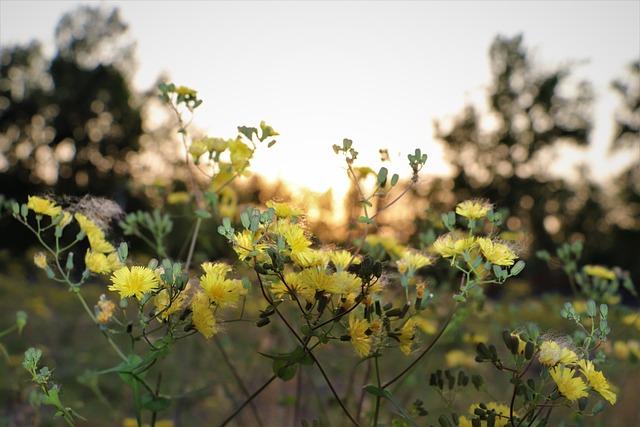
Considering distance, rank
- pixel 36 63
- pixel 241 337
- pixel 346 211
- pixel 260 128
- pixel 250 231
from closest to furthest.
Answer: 1. pixel 250 231
2. pixel 260 128
3. pixel 346 211
4. pixel 241 337
5. pixel 36 63

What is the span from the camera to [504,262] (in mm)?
1262

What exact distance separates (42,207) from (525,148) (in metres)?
27.4

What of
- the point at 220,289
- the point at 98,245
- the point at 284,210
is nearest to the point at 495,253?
the point at 284,210

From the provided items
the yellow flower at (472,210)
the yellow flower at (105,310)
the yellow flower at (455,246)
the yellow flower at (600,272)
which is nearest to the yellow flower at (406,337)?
the yellow flower at (455,246)

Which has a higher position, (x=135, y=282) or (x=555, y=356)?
(x=135, y=282)

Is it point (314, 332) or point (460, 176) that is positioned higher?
point (314, 332)

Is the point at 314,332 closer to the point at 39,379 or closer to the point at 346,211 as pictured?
the point at 39,379

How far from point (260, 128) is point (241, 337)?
4.68 metres

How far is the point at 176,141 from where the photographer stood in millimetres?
21469

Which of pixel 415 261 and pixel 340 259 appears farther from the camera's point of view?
pixel 415 261

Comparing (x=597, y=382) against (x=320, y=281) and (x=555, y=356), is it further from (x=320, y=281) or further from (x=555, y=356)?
(x=320, y=281)

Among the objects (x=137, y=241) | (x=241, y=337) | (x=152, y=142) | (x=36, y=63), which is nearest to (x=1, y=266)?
(x=137, y=241)

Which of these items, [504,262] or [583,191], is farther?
[583,191]

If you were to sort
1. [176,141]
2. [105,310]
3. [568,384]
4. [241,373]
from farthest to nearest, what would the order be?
[176,141] → [241,373] → [105,310] → [568,384]
